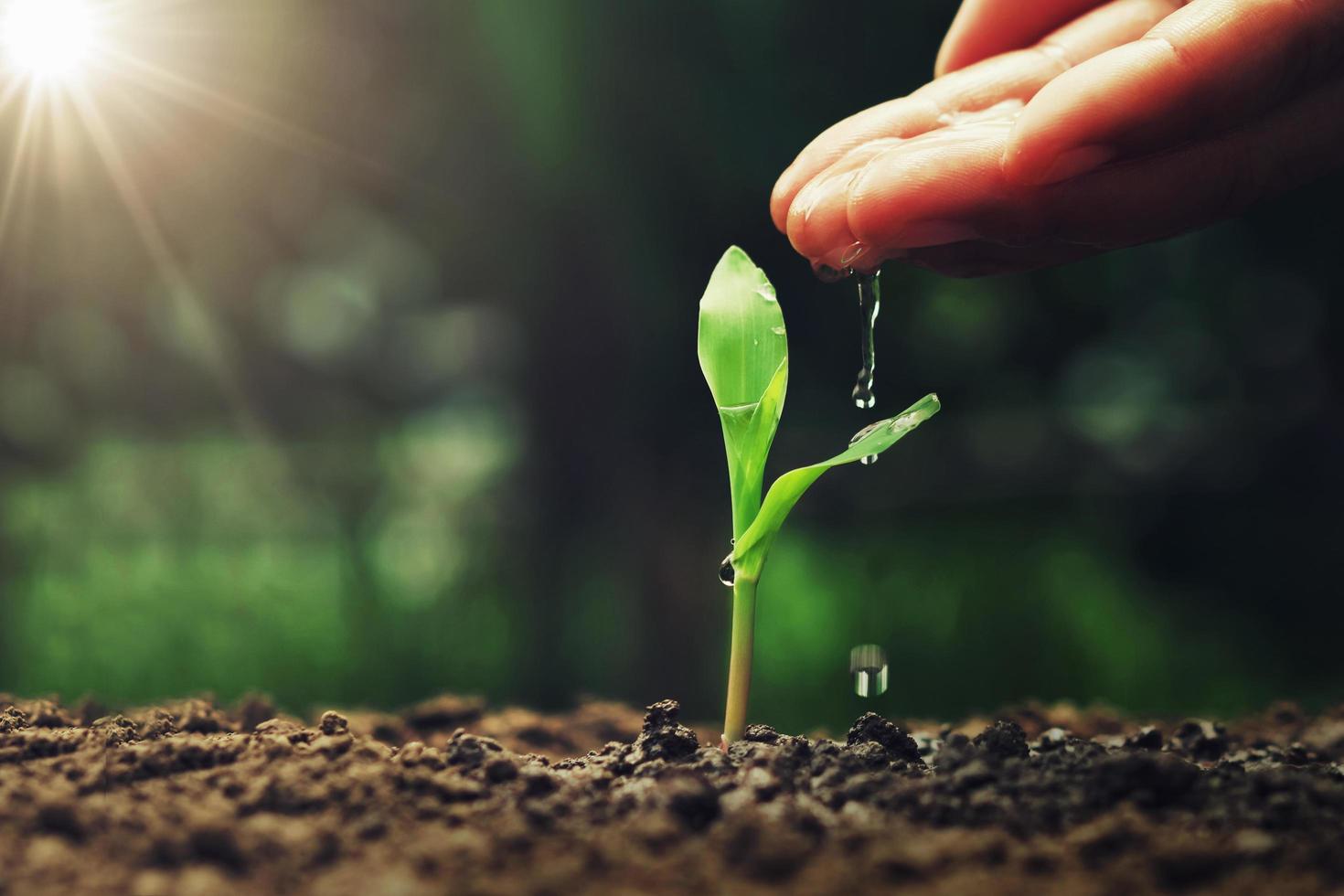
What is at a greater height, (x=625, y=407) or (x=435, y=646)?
(x=625, y=407)

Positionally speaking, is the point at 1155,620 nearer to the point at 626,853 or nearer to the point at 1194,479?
the point at 1194,479

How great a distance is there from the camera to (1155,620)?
266 centimetres

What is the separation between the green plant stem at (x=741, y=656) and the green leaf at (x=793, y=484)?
0.06 ft

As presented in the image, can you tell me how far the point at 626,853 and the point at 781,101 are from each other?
2.35 meters

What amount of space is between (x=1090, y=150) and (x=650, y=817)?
0.86 m

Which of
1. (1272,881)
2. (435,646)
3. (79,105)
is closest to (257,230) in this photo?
(79,105)

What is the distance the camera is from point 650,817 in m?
0.79

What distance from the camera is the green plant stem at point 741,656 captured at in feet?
3.76

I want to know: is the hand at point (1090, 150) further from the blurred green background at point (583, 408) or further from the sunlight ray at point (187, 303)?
A: the sunlight ray at point (187, 303)

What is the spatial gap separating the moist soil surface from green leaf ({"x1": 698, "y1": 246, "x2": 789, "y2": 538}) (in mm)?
326

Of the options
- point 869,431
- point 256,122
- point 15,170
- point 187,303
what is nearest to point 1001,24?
point 869,431

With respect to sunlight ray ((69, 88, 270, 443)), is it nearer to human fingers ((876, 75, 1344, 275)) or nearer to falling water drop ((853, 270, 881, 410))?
falling water drop ((853, 270, 881, 410))

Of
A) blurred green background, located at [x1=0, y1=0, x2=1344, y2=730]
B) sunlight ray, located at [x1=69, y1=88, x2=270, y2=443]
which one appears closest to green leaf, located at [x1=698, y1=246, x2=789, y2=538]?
blurred green background, located at [x1=0, y1=0, x2=1344, y2=730]

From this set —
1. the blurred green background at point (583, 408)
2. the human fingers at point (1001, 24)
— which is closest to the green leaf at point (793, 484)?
the human fingers at point (1001, 24)
